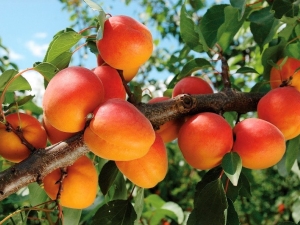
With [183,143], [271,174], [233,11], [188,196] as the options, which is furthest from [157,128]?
[271,174]

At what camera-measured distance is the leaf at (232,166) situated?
683 mm

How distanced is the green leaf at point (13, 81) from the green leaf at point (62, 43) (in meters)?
0.07

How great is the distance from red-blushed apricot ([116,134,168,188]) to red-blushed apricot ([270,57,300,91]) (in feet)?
1.20

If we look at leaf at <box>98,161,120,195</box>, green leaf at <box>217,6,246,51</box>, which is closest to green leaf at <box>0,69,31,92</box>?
leaf at <box>98,161,120,195</box>

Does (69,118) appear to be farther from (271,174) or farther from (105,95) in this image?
(271,174)

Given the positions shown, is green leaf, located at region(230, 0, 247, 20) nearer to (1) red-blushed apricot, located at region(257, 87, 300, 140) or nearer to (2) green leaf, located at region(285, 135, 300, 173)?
(1) red-blushed apricot, located at region(257, 87, 300, 140)

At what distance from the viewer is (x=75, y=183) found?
0.73 meters

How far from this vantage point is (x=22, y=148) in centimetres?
73

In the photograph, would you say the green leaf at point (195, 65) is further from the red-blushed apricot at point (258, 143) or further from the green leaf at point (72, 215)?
the green leaf at point (72, 215)

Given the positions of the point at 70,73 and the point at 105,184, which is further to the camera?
the point at 105,184

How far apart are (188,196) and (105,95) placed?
2.54 m

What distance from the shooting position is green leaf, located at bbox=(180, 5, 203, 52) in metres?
0.95

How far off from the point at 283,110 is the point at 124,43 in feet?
1.11

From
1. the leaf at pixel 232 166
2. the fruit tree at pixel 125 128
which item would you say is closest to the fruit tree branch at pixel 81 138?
the fruit tree at pixel 125 128
